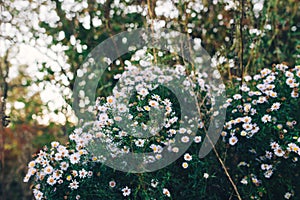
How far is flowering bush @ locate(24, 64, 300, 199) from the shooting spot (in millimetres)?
2100

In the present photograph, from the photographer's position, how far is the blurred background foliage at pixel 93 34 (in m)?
2.83

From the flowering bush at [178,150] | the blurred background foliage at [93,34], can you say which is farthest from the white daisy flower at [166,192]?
the blurred background foliage at [93,34]

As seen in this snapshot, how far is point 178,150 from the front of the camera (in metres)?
2.27

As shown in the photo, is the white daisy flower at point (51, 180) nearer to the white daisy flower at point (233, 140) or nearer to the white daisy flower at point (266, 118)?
the white daisy flower at point (233, 140)

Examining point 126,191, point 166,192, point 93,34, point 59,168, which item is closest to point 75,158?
point 59,168

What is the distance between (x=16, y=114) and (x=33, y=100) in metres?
0.20

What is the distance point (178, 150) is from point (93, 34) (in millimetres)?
1547

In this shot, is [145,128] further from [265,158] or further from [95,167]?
[265,158]

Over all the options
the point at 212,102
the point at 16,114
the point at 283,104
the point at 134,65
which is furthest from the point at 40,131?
the point at 283,104

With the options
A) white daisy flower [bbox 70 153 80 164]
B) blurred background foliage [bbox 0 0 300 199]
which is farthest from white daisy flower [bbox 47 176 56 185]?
blurred background foliage [bbox 0 0 300 199]

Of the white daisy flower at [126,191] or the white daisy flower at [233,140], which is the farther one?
the white daisy flower at [233,140]

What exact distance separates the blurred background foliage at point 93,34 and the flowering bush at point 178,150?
430mm

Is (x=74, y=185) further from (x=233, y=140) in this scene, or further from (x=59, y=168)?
(x=233, y=140)

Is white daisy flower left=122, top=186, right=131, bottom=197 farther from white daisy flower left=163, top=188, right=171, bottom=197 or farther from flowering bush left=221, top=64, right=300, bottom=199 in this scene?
flowering bush left=221, top=64, right=300, bottom=199
